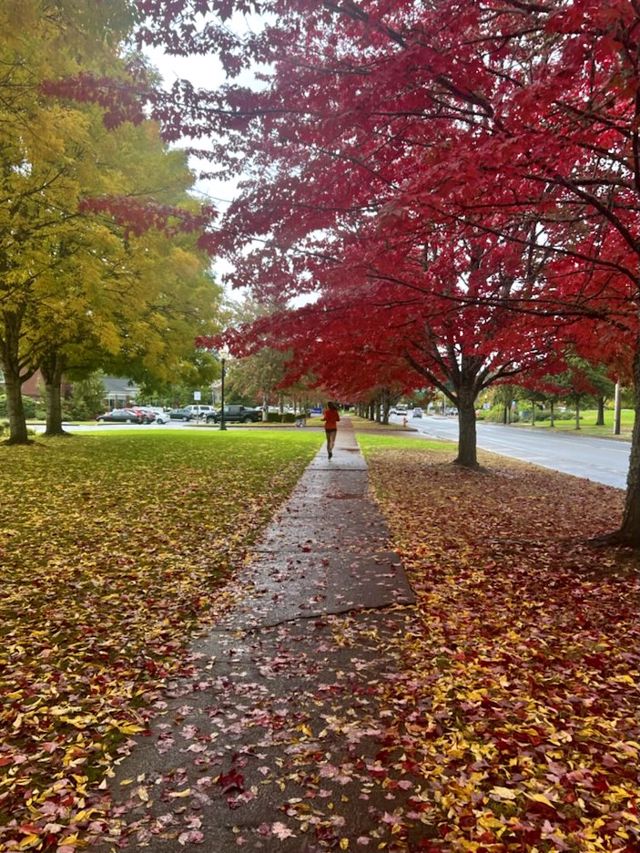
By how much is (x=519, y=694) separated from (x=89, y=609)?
331cm

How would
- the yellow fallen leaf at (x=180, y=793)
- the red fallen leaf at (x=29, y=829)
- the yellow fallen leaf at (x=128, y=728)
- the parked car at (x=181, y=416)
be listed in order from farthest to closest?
the parked car at (x=181, y=416), the yellow fallen leaf at (x=128, y=728), the yellow fallen leaf at (x=180, y=793), the red fallen leaf at (x=29, y=829)

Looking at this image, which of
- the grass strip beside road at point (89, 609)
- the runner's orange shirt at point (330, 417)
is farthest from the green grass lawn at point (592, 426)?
the grass strip beside road at point (89, 609)

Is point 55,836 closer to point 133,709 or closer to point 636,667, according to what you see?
point 133,709

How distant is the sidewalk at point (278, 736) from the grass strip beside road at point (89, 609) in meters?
0.21

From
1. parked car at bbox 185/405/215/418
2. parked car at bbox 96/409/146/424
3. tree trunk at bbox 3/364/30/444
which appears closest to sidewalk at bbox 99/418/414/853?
tree trunk at bbox 3/364/30/444

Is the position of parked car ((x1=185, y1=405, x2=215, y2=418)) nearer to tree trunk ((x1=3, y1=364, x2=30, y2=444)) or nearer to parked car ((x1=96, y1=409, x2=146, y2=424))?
parked car ((x1=96, y1=409, x2=146, y2=424))

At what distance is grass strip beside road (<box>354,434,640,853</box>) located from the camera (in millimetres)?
2324

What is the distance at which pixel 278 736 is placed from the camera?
2904mm

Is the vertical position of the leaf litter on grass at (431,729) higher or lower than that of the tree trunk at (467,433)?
lower

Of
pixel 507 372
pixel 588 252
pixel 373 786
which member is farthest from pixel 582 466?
pixel 373 786

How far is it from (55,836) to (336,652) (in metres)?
2.02

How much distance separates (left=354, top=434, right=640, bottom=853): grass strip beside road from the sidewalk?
17 centimetres

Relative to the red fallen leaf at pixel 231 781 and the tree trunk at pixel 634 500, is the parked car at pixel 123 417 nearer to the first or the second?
the tree trunk at pixel 634 500

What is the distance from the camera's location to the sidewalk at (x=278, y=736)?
2.28 meters
